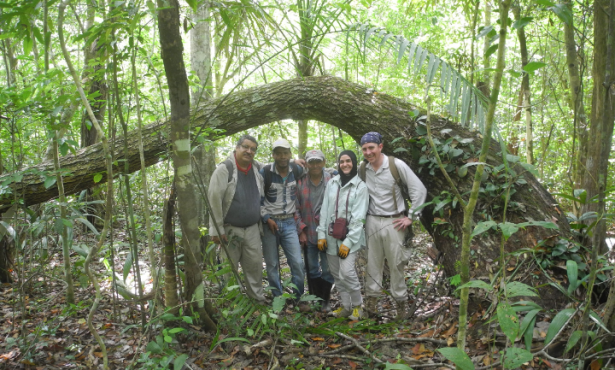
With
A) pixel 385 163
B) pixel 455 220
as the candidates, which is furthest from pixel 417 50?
pixel 455 220

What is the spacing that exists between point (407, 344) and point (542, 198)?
1.92 m

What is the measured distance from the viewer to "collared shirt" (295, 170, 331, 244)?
187 inches

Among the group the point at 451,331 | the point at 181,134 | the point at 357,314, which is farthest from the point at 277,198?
the point at 451,331

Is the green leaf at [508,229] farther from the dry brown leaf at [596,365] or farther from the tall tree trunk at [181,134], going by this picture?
the tall tree trunk at [181,134]

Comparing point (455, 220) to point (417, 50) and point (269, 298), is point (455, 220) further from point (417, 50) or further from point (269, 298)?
point (269, 298)

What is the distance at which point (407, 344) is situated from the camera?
135 inches

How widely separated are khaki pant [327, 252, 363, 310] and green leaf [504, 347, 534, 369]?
2.18m

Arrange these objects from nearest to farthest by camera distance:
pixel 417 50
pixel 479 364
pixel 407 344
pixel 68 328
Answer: pixel 479 364 → pixel 417 50 → pixel 407 344 → pixel 68 328

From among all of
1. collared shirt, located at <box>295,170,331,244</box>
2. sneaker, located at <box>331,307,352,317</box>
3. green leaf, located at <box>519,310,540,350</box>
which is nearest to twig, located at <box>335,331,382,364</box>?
sneaker, located at <box>331,307,352,317</box>

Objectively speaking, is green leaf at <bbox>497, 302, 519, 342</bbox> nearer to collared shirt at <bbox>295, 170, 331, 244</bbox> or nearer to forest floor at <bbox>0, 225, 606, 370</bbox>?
forest floor at <bbox>0, 225, 606, 370</bbox>

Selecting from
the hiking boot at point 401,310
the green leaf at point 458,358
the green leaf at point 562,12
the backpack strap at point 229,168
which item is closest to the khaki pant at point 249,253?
the backpack strap at point 229,168

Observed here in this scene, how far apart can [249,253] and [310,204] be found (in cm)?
92

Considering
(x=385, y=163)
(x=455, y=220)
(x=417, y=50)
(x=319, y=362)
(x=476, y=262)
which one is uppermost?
(x=417, y=50)

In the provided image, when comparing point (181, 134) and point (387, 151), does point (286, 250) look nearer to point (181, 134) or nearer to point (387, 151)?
point (387, 151)
